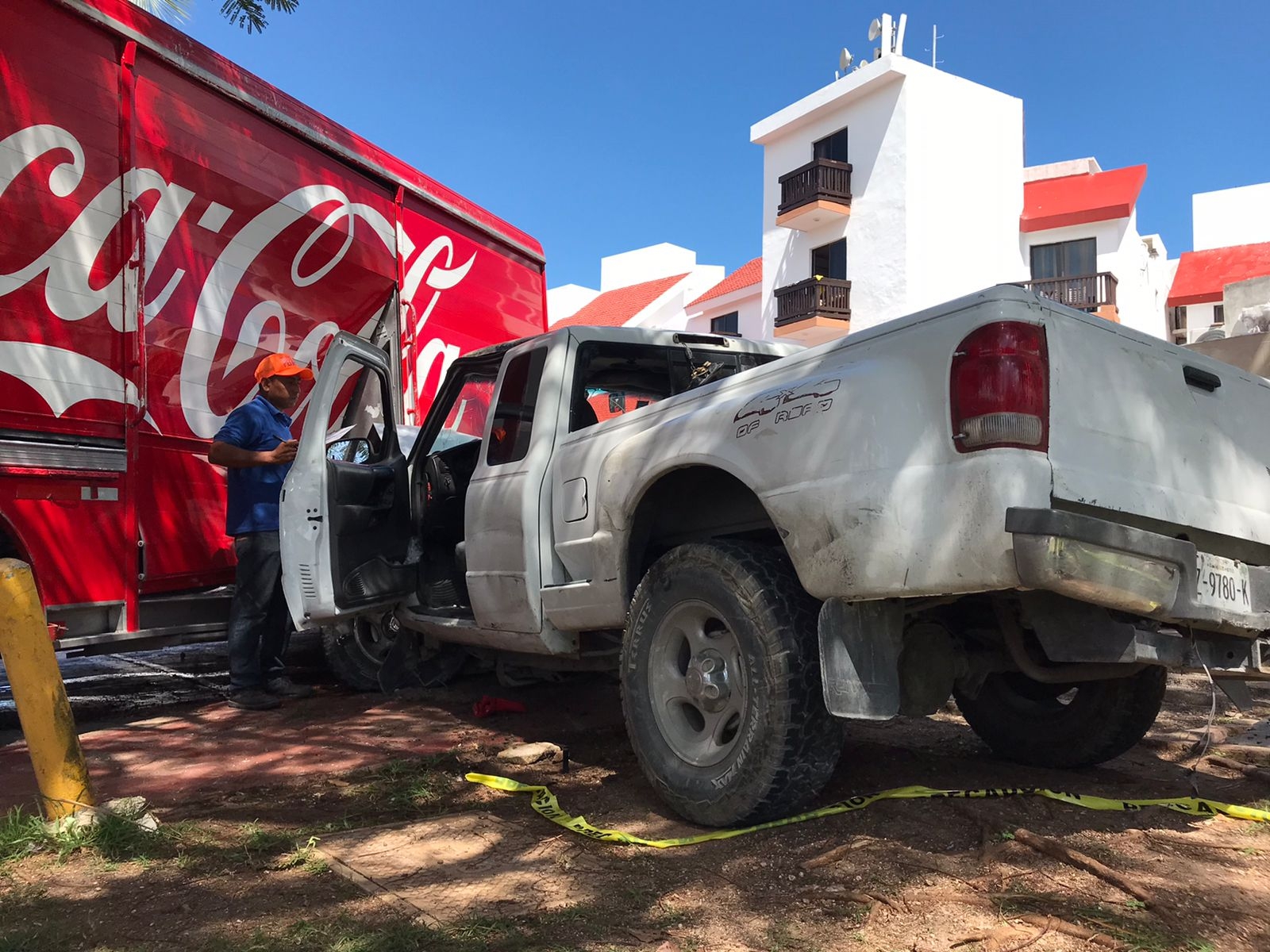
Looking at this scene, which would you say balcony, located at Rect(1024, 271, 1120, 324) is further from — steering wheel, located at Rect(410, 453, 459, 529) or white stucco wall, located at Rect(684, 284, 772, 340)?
steering wheel, located at Rect(410, 453, 459, 529)

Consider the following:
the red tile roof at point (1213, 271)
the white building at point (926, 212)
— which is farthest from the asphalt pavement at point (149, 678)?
the red tile roof at point (1213, 271)

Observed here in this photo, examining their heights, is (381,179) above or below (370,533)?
above

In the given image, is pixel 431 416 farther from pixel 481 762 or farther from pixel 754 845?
pixel 754 845

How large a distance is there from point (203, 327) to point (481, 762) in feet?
9.57

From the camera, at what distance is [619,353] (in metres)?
4.55

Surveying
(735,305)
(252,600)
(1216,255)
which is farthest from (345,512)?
(1216,255)

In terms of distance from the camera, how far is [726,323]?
102 feet

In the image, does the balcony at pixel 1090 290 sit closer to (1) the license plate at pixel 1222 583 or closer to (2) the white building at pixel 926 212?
(2) the white building at pixel 926 212

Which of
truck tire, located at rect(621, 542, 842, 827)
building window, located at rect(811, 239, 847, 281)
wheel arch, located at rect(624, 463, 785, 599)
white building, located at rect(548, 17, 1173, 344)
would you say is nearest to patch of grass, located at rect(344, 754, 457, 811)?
truck tire, located at rect(621, 542, 842, 827)

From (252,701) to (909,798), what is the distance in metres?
3.75

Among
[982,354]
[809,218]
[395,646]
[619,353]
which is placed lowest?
[395,646]

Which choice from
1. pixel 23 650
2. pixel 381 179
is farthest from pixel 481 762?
pixel 381 179

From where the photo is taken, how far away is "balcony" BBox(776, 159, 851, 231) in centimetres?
2547

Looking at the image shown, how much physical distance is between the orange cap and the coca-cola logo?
0.48ft
